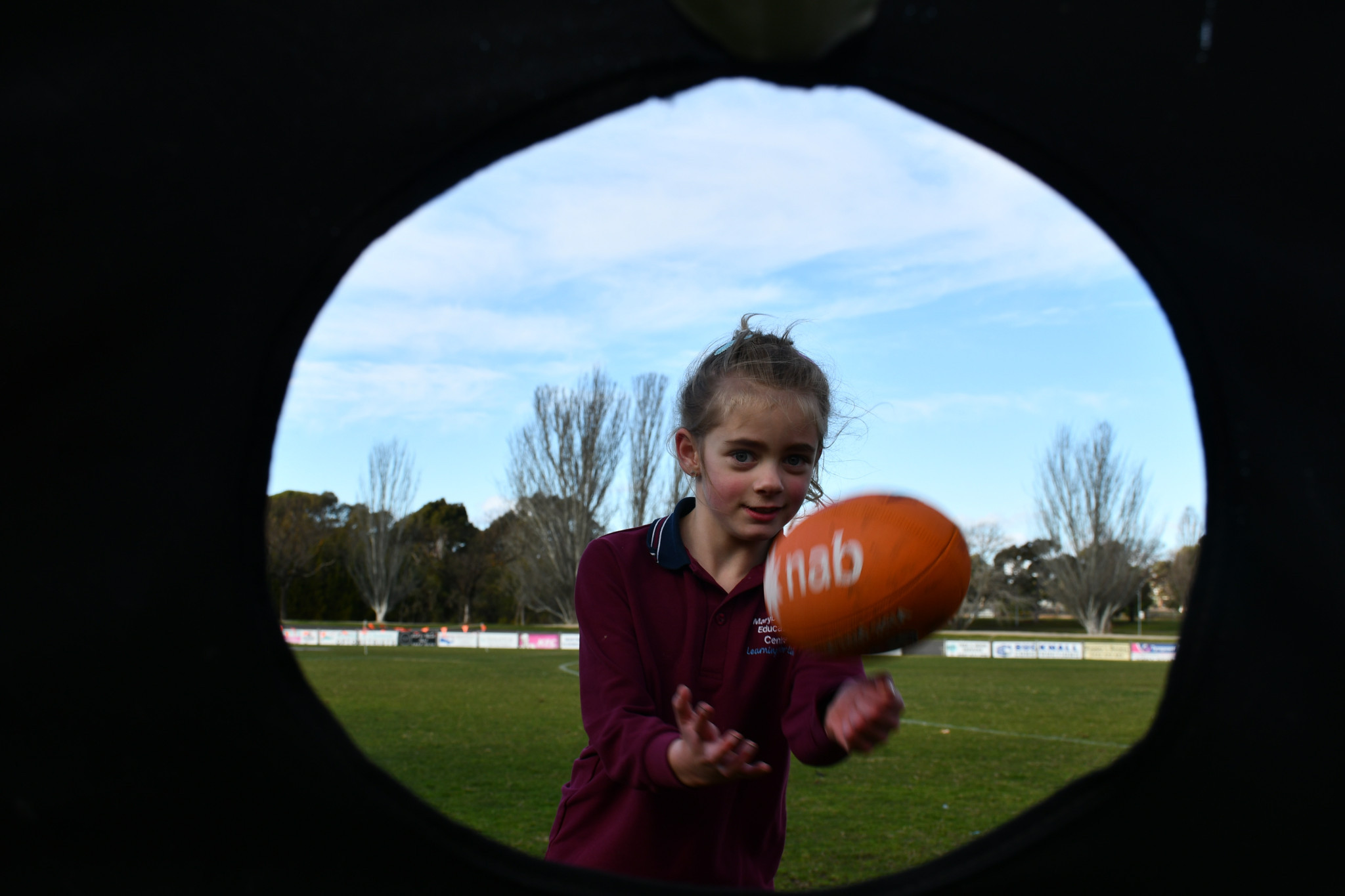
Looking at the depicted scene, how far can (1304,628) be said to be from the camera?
91 centimetres

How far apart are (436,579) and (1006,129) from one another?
4640 centimetres

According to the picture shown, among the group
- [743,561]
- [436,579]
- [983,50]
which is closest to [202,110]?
[983,50]

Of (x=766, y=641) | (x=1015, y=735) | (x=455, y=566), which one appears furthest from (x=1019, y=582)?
(x=766, y=641)

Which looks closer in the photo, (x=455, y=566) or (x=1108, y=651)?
(x=1108, y=651)

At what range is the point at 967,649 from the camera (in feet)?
104

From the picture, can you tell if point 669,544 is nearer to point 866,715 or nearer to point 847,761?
point 866,715

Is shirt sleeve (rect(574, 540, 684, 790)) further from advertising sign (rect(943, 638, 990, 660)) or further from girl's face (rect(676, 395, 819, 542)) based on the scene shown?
advertising sign (rect(943, 638, 990, 660))

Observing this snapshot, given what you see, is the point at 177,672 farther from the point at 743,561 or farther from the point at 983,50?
the point at 743,561

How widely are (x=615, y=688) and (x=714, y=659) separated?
10.6 inches

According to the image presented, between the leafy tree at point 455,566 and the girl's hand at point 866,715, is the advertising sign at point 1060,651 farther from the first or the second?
the girl's hand at point 866,715

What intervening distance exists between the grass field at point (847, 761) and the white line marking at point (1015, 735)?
5 centimetres

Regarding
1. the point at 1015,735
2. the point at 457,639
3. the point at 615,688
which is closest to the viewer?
the point at 615,688

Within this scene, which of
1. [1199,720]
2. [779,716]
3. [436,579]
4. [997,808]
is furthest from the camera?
[436,579]

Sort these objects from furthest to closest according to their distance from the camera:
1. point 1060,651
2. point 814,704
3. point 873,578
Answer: point 1060,651 → point 814,704 → point 873,578
